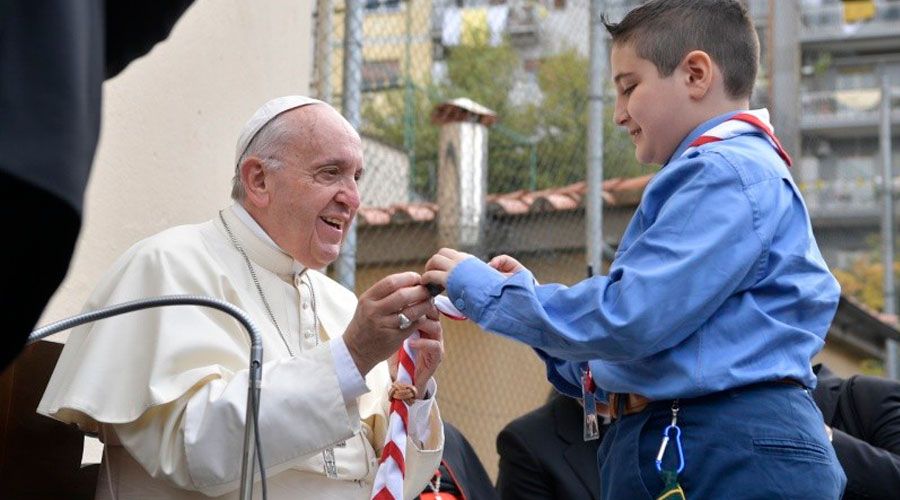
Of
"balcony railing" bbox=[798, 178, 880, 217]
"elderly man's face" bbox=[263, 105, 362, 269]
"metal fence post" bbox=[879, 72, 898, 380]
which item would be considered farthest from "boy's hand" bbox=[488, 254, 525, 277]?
"balcony railing" bbox=[798, 178, 880, 217]

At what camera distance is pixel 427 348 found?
3584 millimetres

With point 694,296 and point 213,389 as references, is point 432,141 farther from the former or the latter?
point 694,296

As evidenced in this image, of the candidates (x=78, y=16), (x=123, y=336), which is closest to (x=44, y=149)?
(x=78, y=16)

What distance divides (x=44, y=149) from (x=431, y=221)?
7.45 meters

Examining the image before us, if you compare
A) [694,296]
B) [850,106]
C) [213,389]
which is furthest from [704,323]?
[850,106]

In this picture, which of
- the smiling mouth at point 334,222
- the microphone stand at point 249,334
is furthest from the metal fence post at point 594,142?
the microphone stand at point 249,334

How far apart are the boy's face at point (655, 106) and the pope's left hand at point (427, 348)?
2.36 ft

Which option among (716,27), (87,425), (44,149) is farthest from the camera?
(87,425)

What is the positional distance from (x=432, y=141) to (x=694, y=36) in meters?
6.12

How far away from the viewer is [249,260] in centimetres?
394

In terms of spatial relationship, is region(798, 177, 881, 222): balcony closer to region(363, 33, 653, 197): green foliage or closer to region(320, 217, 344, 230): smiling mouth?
region(363, 33, 653, 197): green foliage

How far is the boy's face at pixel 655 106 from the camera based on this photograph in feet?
10.2

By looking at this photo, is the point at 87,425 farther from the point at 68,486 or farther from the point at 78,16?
the point at 78,16

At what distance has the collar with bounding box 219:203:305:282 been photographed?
3.93 meters
